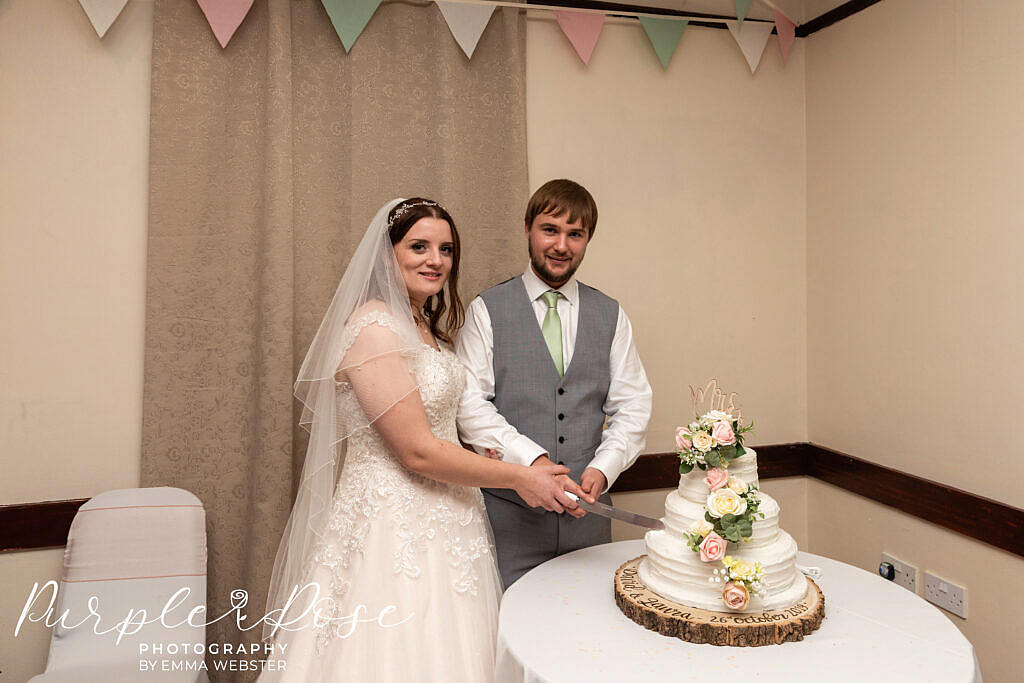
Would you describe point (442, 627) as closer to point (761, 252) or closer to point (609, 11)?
point (761, 252)

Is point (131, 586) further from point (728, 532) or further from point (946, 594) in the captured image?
point (946, 594)

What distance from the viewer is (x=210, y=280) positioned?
8.36 feet

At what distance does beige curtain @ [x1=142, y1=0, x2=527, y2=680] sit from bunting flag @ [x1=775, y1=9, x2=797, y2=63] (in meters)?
1.38

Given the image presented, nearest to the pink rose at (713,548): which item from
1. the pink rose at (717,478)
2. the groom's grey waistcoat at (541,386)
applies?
the pink rose at (717,478)

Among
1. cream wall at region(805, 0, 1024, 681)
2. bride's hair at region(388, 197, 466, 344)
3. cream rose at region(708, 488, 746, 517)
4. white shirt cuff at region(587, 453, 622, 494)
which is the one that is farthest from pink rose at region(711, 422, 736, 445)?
cream wall at region(805, 0, 1024, 681)

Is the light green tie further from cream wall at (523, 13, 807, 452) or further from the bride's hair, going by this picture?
cream wall at (523, 13, 807, 452)

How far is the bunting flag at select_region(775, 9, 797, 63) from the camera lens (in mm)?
3041

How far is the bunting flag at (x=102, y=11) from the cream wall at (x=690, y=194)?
1.44 meters

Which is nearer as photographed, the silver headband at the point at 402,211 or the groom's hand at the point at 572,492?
the groom's hand at the point at 572,492

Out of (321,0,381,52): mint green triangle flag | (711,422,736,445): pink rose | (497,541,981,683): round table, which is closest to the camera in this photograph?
(497,541,981,683): round table

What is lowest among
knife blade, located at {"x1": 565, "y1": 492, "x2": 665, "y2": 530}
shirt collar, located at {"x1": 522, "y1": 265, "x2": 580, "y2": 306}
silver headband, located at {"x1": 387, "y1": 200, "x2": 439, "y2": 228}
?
knife blade, located at {"x1": 565, "y1": 492, "x2": 665, "y2": 530}

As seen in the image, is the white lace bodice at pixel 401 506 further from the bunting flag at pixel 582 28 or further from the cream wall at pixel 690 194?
the bunting flag at pixel 582 28

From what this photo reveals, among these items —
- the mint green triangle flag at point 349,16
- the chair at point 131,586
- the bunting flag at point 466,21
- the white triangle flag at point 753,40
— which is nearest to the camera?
the chair at point 131,586

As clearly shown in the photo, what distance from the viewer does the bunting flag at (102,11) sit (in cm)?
239
